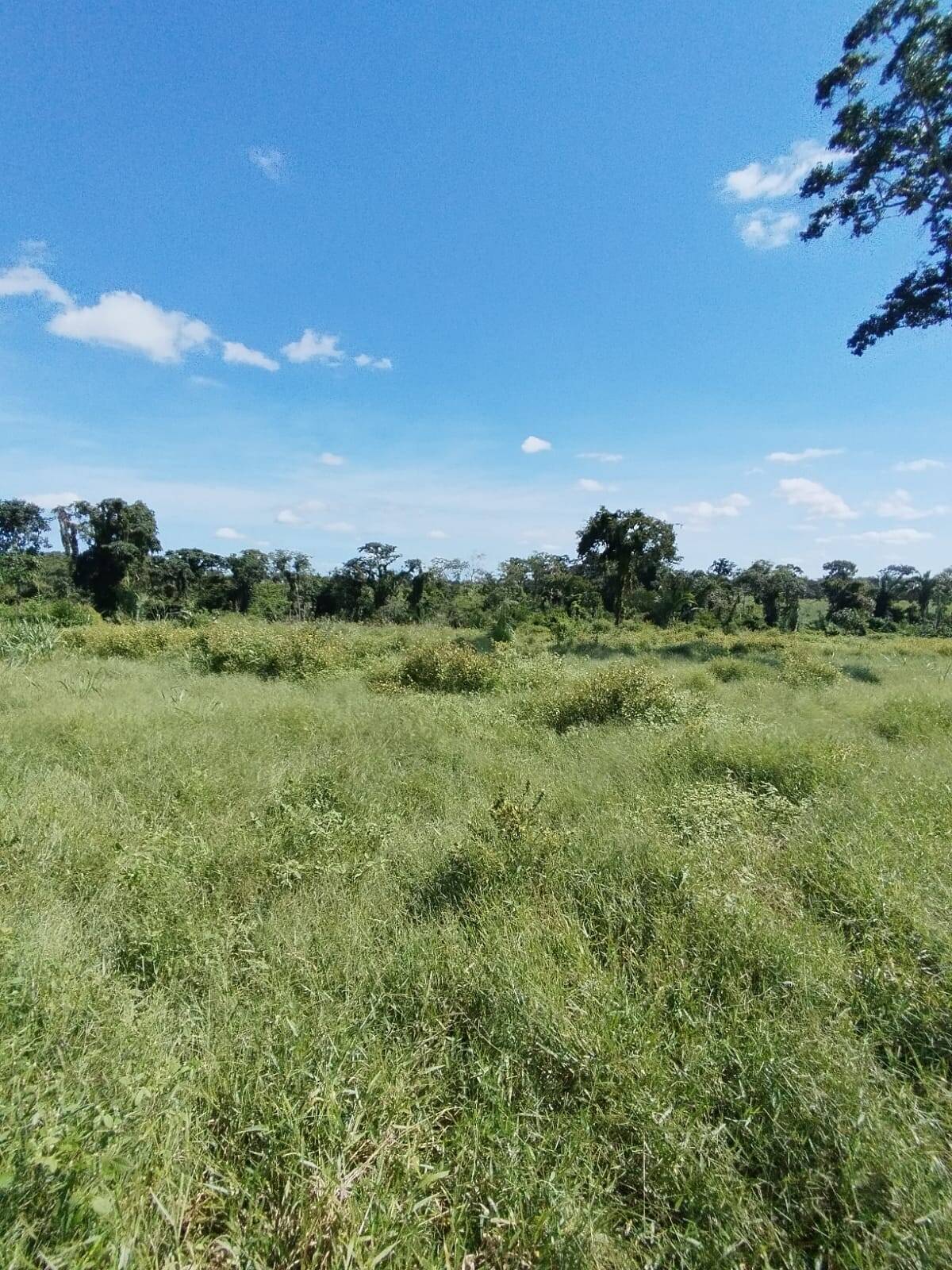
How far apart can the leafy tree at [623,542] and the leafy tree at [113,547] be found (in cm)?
3090

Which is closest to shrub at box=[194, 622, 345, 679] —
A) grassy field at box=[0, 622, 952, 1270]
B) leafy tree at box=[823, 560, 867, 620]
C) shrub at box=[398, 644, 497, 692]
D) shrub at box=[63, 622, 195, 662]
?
shrub at box=[63, 622, 195, 662]

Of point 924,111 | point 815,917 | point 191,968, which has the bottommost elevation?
point 191,968

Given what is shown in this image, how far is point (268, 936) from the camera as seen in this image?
2826 millimetres

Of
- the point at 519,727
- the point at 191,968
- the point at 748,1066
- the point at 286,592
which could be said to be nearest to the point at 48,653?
the point at 519,727

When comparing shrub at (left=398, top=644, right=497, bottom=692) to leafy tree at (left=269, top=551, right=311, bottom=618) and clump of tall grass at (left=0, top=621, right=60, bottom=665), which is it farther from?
leafy tree at (left=269, top=551, right=311, bottom=618)

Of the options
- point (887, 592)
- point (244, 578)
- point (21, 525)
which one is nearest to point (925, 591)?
point (887, 592)

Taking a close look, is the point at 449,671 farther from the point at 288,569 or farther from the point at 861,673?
the point at 288,569

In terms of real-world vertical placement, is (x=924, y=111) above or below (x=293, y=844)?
above

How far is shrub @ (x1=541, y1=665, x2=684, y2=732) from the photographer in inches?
278

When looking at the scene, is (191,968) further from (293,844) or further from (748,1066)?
(748,1066)

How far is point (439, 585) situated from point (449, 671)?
35.2 metres

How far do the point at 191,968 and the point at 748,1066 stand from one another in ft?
8.08

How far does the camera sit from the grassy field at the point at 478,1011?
1.59 m

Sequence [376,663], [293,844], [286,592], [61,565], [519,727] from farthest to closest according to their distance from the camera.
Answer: [286,592] → [61,565] → [376,663] → [519,727] → [293,844]
